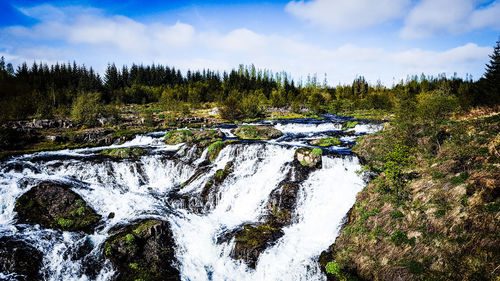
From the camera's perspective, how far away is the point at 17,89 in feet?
54.5

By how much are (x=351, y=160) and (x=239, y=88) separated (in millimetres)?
106079

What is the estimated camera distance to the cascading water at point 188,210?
44.9 ft

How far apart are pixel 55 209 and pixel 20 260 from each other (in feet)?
17.2

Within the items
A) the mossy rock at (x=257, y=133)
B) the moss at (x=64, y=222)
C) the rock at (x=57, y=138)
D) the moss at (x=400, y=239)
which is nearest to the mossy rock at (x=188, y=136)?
the mossy rock at (x=257, y=133)

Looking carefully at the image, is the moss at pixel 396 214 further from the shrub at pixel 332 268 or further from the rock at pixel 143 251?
the rock at pixel 143 251

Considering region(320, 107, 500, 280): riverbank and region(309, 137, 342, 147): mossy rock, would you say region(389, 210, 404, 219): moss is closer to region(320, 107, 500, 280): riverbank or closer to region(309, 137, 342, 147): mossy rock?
region(320, 107, 500, 280): riverbank

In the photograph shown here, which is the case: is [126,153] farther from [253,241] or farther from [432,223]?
[432,223]

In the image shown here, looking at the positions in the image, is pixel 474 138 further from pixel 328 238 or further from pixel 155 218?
pixel 155 218

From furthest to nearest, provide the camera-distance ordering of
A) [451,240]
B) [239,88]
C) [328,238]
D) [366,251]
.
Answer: [239,88]
[328,238]
[366,251]
[451,240]

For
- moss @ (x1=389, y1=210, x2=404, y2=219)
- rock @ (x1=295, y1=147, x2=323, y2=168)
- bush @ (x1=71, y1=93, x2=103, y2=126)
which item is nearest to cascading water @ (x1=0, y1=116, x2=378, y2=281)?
rock @ (x1=295, y1=147, x2=323, y2=168)

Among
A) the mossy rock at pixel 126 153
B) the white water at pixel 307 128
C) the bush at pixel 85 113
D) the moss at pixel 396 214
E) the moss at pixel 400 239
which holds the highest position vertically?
the bush at pixel 85 113

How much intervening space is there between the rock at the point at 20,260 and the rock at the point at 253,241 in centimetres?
1035

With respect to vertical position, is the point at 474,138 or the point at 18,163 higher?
the point at 474,138

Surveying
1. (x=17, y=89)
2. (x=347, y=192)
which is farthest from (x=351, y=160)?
(x=17, y=89)
